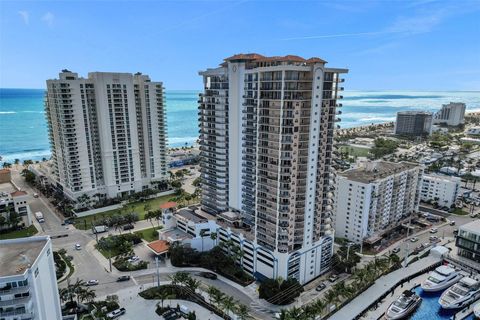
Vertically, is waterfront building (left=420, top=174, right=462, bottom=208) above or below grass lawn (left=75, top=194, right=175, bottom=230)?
above

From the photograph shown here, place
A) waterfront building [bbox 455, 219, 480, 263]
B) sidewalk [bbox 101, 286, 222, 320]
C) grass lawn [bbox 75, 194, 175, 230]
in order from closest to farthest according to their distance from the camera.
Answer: sidewalk [bbox 101, 286, 222, 320]
waterfront building [bbox 455, 219, 480, 263]
grass lawn [bbox 75, 194, 175, 230]

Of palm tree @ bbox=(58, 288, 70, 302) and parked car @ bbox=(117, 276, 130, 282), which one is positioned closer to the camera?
palm tree @ bbox=(58, 288, 70, 302)

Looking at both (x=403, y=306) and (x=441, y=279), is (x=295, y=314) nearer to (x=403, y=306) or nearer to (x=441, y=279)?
(x=403, y=306)

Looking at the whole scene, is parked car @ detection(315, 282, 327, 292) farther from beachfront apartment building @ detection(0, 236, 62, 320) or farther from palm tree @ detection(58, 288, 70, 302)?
palm tree @ detection(58, 288, 70, 302)

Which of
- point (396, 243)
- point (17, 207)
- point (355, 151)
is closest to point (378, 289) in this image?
point (396, 243)

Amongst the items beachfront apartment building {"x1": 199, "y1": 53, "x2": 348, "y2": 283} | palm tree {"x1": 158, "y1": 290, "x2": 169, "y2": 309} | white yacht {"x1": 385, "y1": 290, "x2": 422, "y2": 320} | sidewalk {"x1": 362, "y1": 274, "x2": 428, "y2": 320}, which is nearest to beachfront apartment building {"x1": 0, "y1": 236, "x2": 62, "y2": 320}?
palm tree {"x1": 158, "y1": 290, "x2": 169, "y2": 309}

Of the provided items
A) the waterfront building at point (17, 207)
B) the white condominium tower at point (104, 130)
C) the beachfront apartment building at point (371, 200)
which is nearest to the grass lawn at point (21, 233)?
the waterfront building at point (17, 207)
